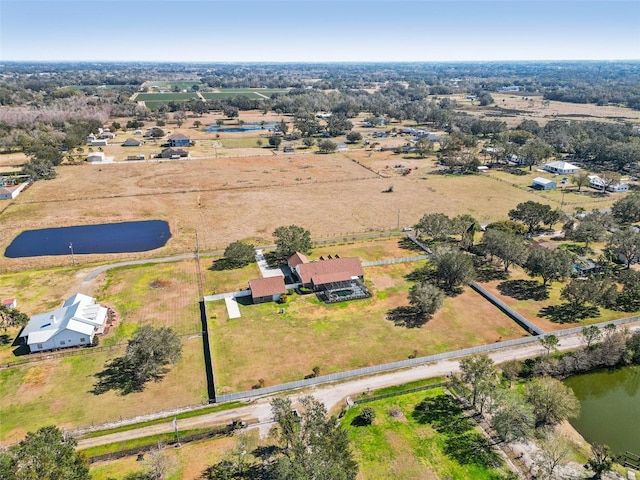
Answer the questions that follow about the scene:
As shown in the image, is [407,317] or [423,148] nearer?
[407,317]

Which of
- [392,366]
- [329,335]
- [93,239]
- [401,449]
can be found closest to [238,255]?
[329,335]

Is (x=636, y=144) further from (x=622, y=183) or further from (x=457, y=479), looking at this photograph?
(x=457, y=479)

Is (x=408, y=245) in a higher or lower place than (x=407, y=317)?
higher

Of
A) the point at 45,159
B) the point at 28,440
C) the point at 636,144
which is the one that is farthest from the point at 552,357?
the point at 45,159

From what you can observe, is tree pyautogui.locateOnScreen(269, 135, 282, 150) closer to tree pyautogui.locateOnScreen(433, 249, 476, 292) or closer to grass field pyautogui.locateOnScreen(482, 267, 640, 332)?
tree pyautogui.locateOnScreen(433, 249, 476, 292)

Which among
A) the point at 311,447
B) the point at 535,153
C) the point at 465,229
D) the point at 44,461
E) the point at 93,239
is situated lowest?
the point at 93,239

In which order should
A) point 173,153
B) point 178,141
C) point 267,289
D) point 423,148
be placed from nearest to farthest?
point 267,289, point 173,153, point 423,148, point 178,141

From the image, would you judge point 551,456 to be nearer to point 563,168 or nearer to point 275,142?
point 563,168
